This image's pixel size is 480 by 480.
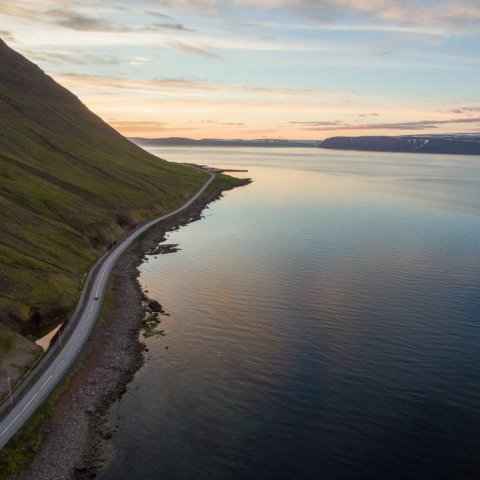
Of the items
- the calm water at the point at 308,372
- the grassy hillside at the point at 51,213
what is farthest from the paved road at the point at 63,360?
the calm water at the point at 308,372

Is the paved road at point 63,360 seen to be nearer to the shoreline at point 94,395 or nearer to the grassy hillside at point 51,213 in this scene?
the shoreline at point 94,395

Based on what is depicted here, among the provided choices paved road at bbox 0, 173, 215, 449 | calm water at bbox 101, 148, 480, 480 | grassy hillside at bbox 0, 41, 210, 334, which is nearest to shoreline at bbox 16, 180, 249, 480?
paved road at bbox 0, 173, 215, 449

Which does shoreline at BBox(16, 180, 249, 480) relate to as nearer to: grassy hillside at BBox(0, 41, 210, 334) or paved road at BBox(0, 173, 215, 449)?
paved road at BBox(0, 173, 215, 449)

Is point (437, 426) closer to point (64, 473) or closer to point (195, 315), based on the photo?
point (64, 473)

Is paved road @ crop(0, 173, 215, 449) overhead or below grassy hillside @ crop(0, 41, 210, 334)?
below

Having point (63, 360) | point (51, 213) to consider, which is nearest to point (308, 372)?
point (63, 360)
